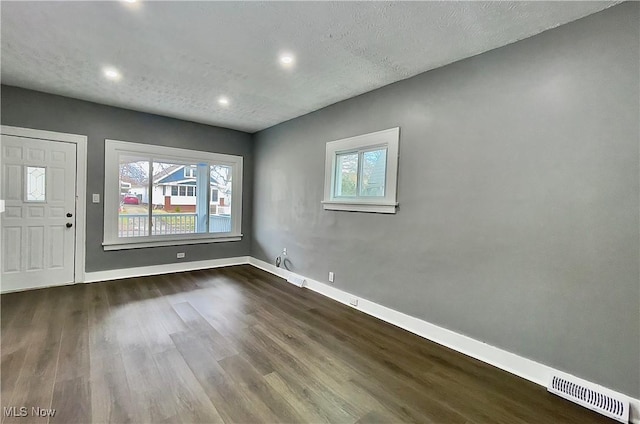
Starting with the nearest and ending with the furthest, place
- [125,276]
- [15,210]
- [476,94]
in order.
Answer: [476,94], [15,210], [125,276]

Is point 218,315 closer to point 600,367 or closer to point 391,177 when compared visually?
point 391,177

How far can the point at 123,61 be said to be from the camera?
2.83m

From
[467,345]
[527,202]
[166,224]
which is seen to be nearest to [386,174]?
[527,202]

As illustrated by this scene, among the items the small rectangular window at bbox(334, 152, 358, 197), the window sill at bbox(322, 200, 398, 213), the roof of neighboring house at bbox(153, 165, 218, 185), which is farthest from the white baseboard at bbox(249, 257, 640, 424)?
the roof of neighboring house at bbox(153, 165, 218, 185)

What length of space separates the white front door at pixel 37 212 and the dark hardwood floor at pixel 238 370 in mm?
654

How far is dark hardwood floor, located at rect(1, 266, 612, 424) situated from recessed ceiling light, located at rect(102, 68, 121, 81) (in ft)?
8.56

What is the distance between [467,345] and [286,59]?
3075 millimetres

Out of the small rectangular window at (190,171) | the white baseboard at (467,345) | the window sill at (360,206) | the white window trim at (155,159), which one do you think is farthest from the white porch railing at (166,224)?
the white baseboard at (467,345)

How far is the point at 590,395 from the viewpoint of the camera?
190 cm

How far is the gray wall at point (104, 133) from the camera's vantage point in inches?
148

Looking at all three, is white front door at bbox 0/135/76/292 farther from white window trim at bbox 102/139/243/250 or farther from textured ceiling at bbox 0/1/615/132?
textured ceiling at bbox 0/1/615/132

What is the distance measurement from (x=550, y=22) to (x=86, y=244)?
580 cm

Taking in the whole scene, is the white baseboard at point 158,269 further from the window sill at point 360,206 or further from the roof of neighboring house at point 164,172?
the window sill at point 360,206

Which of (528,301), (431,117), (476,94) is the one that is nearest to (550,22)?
(476,94)
